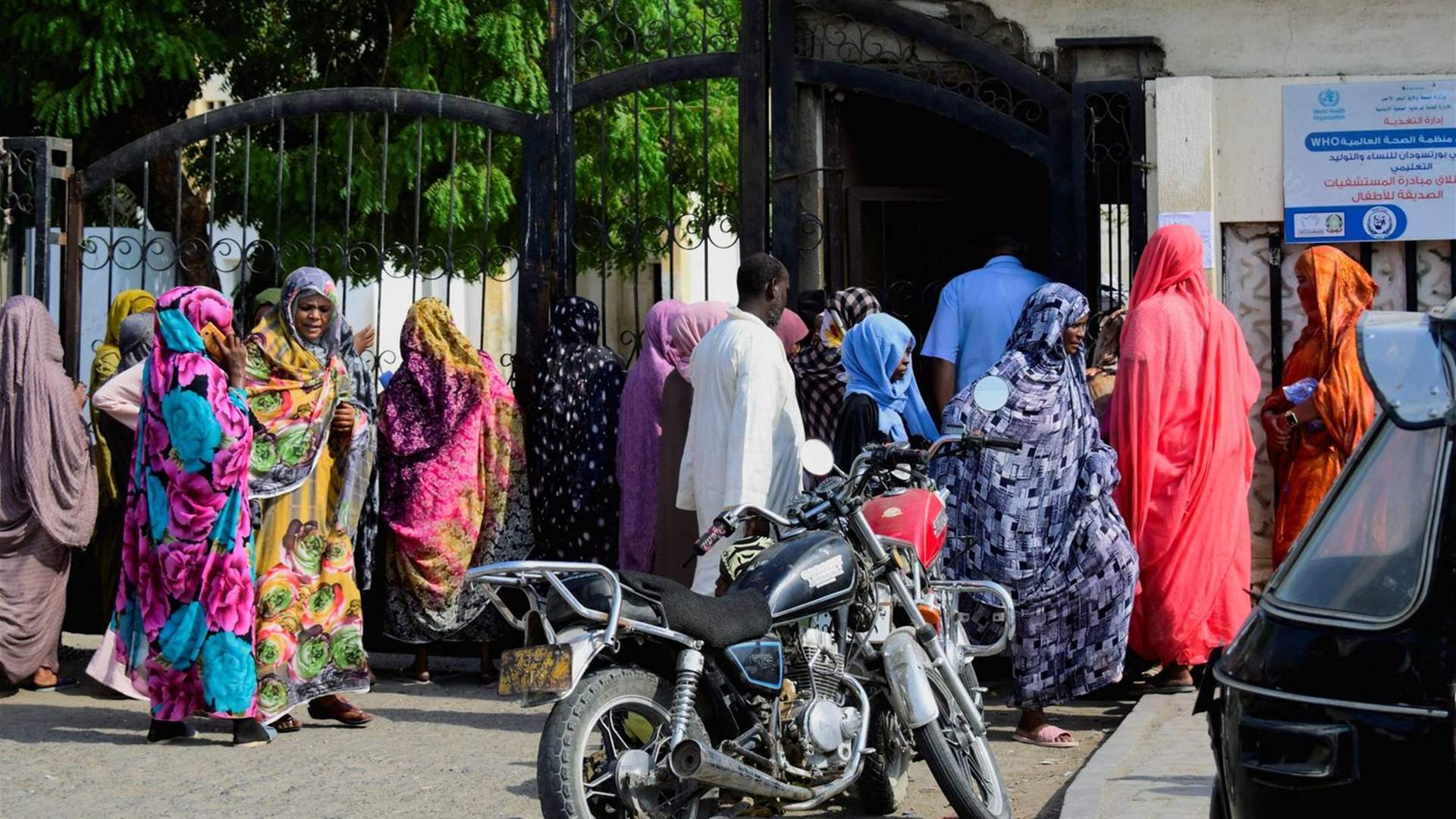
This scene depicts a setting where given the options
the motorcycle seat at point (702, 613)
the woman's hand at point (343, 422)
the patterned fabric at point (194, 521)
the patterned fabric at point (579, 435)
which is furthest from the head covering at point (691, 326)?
the motorcycle seat at point (702, 613)

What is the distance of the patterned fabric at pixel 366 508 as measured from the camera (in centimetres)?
796

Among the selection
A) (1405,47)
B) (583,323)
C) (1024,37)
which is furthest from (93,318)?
(1405,47)

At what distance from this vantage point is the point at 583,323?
8172mm

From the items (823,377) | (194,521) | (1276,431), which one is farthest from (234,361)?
(1276,431)

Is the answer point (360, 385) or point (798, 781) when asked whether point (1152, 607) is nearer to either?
point (798, 781)

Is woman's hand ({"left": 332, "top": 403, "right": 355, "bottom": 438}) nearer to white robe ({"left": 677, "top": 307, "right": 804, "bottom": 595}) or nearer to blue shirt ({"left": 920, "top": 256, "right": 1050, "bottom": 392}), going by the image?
white robe ({"left": 677, "top": 307, "right": 804, "bottom": 595})

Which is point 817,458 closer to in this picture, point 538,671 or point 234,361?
point 538,671

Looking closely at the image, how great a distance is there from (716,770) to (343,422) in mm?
3189

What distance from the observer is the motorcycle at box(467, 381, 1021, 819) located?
4.62 meters

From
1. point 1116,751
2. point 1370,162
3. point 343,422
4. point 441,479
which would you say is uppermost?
point 1370,162

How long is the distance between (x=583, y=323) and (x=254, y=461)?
1.65 meters

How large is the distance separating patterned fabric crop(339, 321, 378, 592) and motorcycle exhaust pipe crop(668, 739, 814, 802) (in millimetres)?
3452

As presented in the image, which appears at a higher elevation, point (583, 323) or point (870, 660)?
point (583, 323)

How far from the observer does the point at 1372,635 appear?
Result: 3041 millimetres
